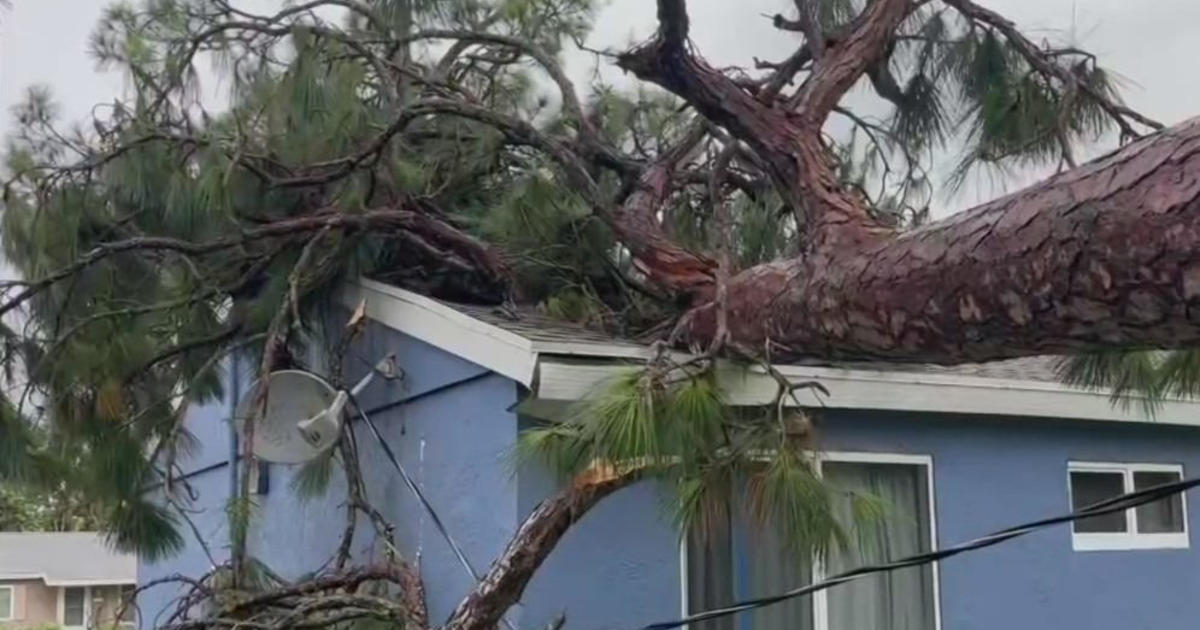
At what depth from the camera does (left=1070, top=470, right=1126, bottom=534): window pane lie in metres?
7.74

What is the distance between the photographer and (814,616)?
666 centimetres

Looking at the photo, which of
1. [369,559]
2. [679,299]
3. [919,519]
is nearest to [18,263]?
[369,559]

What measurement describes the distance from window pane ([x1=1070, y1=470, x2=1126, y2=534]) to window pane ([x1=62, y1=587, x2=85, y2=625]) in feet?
87.2

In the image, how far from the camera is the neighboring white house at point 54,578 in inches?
1131

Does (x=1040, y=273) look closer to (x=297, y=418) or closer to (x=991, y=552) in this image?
(x=297, y=418)

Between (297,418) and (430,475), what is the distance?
0.71 meters

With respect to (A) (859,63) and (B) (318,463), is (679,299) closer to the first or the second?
(A) (859,63)

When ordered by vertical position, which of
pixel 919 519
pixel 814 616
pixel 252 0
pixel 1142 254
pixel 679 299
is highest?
pixel 252 0

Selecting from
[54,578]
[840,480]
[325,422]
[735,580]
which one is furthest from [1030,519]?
[54,578]

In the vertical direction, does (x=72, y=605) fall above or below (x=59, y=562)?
below

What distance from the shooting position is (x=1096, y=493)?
790 centimetres

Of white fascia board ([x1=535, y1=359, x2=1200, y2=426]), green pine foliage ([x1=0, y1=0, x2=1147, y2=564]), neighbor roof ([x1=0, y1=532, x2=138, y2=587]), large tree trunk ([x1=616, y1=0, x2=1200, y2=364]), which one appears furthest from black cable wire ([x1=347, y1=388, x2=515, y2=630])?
neighbor roof ([x1=0, y1=532, x2=138, y2=587])

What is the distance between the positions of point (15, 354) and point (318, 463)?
4.61 feet

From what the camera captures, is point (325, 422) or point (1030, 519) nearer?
point (325, 422)
